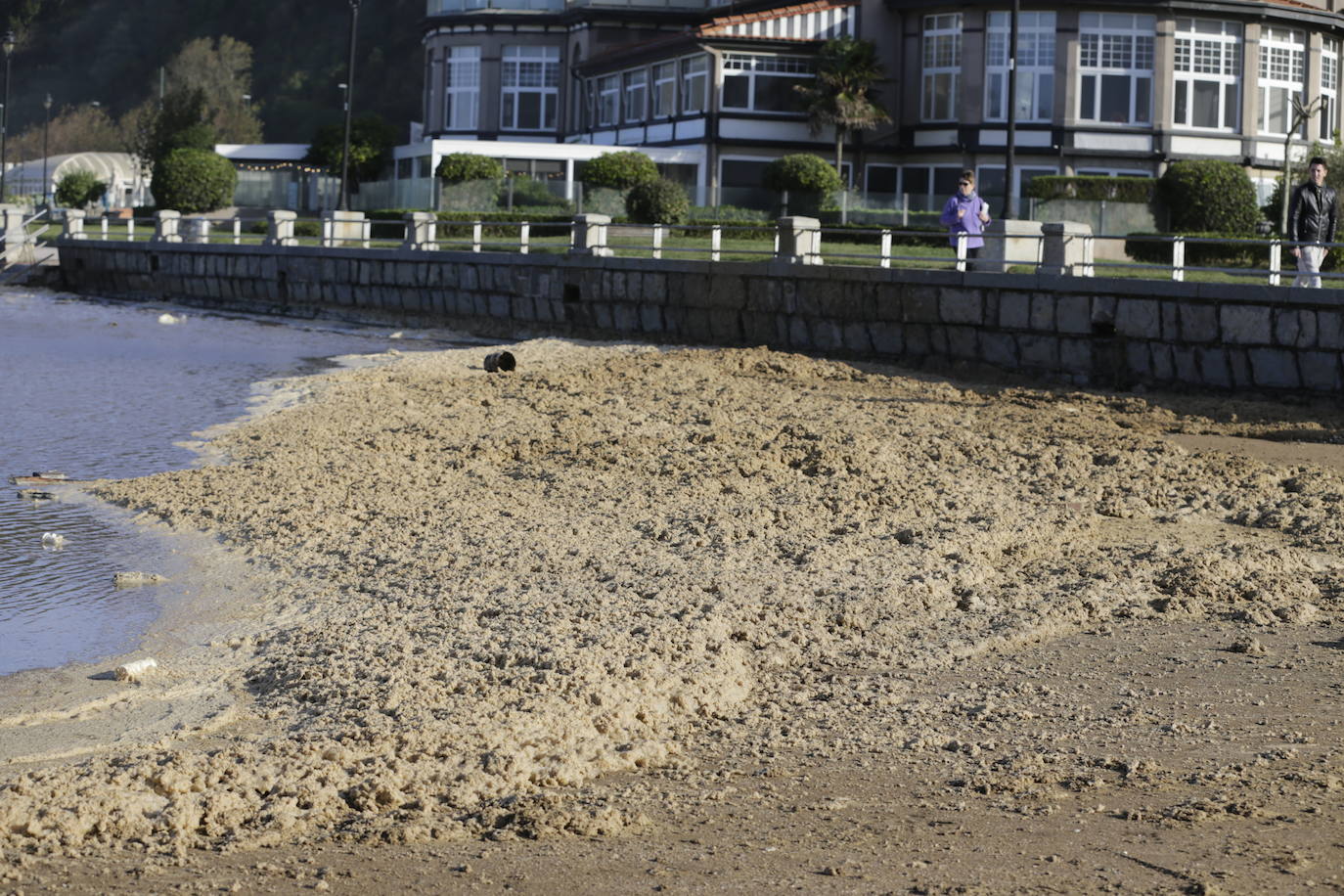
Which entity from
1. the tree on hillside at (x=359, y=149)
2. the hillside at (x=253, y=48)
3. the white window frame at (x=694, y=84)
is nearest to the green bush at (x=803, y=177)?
the white window frame at (x=694, y=84)

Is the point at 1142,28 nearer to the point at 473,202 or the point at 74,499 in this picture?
the point at 473,202

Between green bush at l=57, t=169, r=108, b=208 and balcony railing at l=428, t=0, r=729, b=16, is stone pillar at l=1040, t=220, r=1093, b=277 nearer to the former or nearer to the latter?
balcony railing at l=428, t=0, r=729, b=16

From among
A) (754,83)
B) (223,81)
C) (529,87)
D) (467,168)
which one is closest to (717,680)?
(467,168)

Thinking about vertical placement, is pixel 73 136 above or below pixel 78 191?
above

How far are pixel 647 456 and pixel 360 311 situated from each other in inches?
834

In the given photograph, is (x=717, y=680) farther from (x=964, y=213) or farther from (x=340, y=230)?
(x=340, y=230)

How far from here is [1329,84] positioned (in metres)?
43.6

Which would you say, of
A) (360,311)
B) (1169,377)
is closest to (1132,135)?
(360,311)

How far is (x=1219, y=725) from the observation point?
6.04m

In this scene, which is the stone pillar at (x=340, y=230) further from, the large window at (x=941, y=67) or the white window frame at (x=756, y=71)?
the large window at (x=941, y=67)

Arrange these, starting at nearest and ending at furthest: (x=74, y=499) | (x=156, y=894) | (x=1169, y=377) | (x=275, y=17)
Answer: (x=156, y=894)
(x=74, y=499)
(x=1169, y=377)
(x=275, y=17)

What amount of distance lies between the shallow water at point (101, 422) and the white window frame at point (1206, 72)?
2232cm

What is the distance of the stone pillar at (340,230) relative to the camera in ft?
111

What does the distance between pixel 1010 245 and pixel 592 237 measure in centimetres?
857
